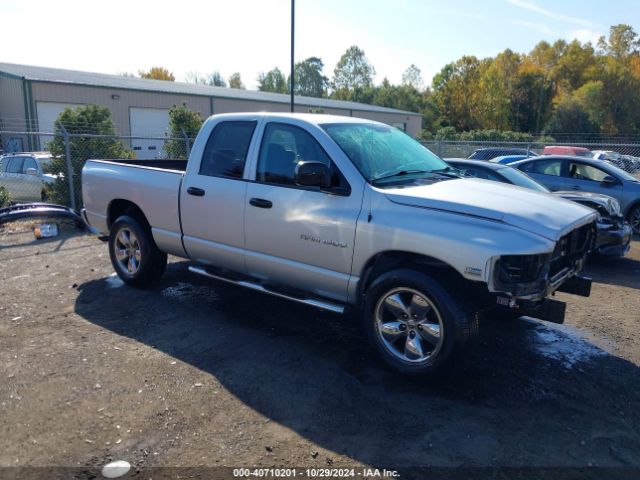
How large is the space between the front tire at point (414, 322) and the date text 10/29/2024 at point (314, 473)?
1.11 m

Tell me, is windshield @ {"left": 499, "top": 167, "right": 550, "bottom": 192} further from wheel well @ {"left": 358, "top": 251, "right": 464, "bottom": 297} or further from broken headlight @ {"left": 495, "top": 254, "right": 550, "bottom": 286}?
broken headlight @ {"left": 495, "top": 254, "right": 550, "bottom": 286}

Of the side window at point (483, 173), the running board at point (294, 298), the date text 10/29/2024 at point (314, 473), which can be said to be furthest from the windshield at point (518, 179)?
the date text 10/29/2024 at point (314, 473)

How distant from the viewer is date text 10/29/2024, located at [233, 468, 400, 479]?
3025 millimetres

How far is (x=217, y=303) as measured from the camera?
5992mm

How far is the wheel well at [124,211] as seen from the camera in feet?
20.7

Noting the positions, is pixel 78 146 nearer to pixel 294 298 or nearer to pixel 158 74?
pixel 294 298

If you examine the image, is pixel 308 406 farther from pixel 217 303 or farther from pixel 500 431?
pixel 217 303

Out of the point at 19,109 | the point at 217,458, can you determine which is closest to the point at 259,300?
the point at 217,458

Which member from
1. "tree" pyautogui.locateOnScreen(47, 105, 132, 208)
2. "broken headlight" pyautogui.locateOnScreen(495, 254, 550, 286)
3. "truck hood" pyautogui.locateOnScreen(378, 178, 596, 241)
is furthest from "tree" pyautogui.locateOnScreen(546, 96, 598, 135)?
"broken headlight" pyautogui.locateOnScreen(495, 254, 550, 286)

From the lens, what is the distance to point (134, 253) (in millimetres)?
6387

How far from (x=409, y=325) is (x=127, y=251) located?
388cm

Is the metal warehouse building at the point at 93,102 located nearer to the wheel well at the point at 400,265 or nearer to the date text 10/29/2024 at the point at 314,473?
the wheel well at the point at 400,265

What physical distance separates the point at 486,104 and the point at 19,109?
4702cm

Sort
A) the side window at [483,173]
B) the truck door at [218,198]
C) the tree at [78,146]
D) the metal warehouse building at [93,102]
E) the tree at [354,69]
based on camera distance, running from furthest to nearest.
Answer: the tree at [354,69] → the metal warehouse building at [93,102] → the tree at [78,146] → the side window at [483,173] → the truck door at [218,198]
